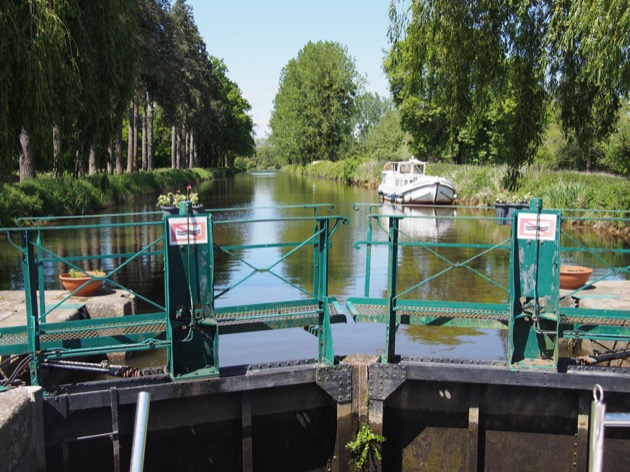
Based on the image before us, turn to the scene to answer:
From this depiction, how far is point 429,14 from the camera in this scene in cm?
1273

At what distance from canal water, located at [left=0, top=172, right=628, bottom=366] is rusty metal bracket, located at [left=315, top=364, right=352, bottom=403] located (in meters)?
1.12

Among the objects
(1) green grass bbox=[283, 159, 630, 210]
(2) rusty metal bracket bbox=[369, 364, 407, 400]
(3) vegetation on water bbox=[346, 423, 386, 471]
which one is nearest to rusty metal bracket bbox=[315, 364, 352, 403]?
(2) rusty metal bracket bbox=[369, 364, 407, 400]

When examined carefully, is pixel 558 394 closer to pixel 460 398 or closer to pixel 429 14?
pixel 460 398

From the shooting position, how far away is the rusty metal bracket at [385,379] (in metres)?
6.42

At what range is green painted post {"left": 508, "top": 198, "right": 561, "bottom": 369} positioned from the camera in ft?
20.9

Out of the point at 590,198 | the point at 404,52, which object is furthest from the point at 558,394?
the point at 590,198

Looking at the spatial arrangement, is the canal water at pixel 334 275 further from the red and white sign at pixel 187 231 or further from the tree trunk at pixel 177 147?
the tree trunk at pixel 177 147

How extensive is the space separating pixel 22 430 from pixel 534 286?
4.73 meters

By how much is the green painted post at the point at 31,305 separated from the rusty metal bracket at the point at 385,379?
10.2ft

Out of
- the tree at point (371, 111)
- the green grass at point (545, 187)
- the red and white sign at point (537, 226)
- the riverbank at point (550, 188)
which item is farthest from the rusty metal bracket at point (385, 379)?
the tree at point (371, 111)

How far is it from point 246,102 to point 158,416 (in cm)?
10219

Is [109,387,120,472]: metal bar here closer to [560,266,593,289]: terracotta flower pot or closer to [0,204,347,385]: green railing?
[0,204,347,385]: green railing

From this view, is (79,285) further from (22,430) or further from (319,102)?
(319,102)

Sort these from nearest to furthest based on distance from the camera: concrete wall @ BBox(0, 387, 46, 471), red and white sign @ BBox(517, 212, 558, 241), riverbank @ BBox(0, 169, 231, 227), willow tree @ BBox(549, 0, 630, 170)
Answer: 1. concrete wall @ BBox(0, 387, 46, 471)
2. red and white sign @ BBox(517, 212, 558, 241)
3. willow tree @ BBox(549, 0, 630, 170)
4. riverbank @ BBox(0, 169, 231, 227)
